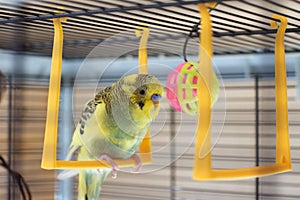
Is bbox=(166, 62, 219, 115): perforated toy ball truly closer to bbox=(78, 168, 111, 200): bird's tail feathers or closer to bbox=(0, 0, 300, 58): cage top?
bbox=(0, 0, 300, 58): cage top

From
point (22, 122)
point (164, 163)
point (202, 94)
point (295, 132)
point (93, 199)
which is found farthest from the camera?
point (22, 122)

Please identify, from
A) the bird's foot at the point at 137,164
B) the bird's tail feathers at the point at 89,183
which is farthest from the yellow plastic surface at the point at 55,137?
the bird's tail feathers at the point at 89,183

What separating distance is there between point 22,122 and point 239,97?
548 millimetres

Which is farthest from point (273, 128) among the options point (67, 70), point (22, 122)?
point (22, 122)

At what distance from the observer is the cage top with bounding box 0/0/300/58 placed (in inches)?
26.1

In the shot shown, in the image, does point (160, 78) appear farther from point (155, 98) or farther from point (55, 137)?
point (55, 137)

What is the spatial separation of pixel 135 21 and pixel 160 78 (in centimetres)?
20

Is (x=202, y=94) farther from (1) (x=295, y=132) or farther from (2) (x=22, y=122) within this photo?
(2) (x=22, y=122)

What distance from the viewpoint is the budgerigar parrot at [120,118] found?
62 cm

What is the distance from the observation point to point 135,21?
797mm

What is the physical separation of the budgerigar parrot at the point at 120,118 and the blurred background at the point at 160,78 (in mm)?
18

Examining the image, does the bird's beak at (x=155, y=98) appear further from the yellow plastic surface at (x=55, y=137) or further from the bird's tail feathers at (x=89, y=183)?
the bird's tail feathers at (x=89, y=183)

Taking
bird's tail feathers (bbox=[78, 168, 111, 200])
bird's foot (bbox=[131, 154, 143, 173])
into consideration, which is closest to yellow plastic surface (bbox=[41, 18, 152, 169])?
bird's foot (bbox=[131, 154, 143, 173])

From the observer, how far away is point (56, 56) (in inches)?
26.8
